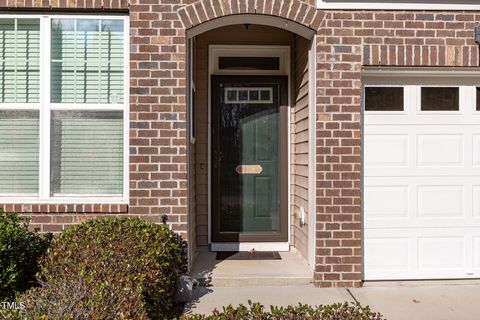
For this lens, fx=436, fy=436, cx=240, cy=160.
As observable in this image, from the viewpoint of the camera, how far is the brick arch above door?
471 cm

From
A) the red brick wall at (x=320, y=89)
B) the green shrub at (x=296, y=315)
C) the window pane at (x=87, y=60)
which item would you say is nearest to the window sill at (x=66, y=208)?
the red brick wall at (x=320, y=89)

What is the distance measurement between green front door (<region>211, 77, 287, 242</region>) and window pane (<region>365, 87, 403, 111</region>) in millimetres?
1495

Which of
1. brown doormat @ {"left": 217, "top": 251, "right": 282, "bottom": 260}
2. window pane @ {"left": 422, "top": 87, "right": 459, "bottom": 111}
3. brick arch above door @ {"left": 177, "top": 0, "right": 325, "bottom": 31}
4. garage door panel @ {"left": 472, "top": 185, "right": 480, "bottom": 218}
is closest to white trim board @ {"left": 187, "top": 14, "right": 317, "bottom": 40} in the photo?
brick arch above door @ {"left": 177, "top": 0, "right": 325, "bottom": 31}

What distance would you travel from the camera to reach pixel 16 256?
3832mm

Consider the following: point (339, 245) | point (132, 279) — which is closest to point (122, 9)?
point (132, 279)

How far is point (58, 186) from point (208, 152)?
2.12 metres

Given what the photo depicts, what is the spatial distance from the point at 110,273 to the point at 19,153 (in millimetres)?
2342

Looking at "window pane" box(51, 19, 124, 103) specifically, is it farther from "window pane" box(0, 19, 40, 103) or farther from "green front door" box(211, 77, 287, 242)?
"green front door" box(211, 77, 287, 242)

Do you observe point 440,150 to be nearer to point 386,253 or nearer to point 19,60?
point 386,253

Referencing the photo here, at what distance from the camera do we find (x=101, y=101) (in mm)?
4824

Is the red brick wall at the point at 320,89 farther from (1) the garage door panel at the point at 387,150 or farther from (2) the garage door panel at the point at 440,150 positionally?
(2) the garage door panel at the point at 440,150

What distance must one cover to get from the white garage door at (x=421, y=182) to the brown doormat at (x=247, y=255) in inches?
52.1

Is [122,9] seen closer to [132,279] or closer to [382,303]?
[132,279]

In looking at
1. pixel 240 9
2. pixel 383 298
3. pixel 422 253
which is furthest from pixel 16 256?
pixel 422 253
